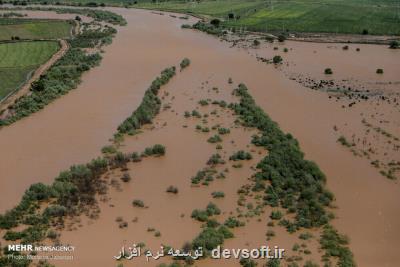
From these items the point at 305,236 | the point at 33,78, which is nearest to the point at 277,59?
the point at 33,78

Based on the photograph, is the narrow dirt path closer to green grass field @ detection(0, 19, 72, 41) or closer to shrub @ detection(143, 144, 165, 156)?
green grass field @ detection(0, 19, 72, 41)

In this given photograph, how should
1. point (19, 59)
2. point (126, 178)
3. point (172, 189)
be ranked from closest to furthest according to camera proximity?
point (172, 189) → point (126, 178) → point (19, 59)

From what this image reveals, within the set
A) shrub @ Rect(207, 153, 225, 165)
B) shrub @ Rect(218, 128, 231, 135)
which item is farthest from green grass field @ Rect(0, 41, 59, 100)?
shrub @ Rect(207, 153, 225, 165)

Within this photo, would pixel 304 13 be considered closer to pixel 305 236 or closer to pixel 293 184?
pixel 293 184

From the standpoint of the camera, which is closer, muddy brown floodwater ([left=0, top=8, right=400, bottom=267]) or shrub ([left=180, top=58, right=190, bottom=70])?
muddy brown floodwater ([left=0, top=8, right=400, bottom=267])

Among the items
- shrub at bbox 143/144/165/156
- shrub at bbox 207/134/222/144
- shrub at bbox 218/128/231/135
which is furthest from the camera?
shrub at bbox 218/128/231/135

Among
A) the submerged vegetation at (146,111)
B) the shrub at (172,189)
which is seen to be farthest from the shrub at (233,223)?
the submerged vegetation at (146,111)
